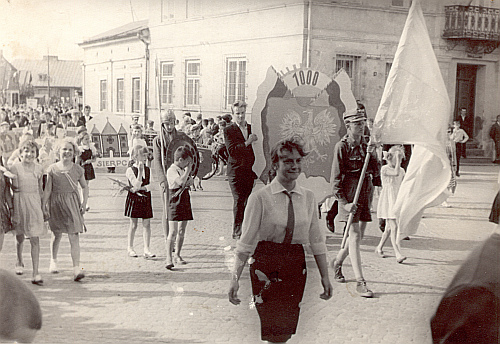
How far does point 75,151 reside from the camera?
4832 millimetres

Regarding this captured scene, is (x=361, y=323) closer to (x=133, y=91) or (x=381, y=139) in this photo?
(x=381, y=139)

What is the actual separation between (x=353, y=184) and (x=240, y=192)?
2.99 feet

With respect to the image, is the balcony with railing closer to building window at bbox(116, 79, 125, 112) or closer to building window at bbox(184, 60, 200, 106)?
building window at bbox(184, 60, 200, 106)

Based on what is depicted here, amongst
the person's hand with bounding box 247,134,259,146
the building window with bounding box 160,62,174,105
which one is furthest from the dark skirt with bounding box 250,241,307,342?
the building window with bounding box 160,62,174,105

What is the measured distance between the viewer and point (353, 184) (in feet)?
15.5

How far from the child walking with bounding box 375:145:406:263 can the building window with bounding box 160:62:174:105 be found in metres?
1.80

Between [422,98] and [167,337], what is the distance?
→ 2.59 metres

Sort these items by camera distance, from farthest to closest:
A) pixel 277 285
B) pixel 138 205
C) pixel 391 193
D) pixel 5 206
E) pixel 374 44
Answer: pixel 391 193
pixel 138 205
pixel 374 44
pixel 5 206
pixel 277 285

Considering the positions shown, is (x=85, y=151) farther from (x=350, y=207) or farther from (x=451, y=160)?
(x=451, y=160)

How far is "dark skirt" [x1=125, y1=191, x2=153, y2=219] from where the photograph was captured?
504 centimetres

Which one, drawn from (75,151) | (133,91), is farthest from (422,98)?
(75,151)

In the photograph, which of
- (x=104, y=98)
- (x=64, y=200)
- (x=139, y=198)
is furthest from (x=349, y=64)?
(x=64, y=200)

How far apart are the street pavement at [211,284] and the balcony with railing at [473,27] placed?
984 mm

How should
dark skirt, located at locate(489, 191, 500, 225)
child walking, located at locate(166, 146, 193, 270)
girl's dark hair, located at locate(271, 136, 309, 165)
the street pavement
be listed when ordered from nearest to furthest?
girl's dark hair, located at locate(271, 136, 309, 165) < the street pavement < dark skirt, located at locate(489, 191, 500, 225) < child walking, located at locate(166, 146, 193, 270)
